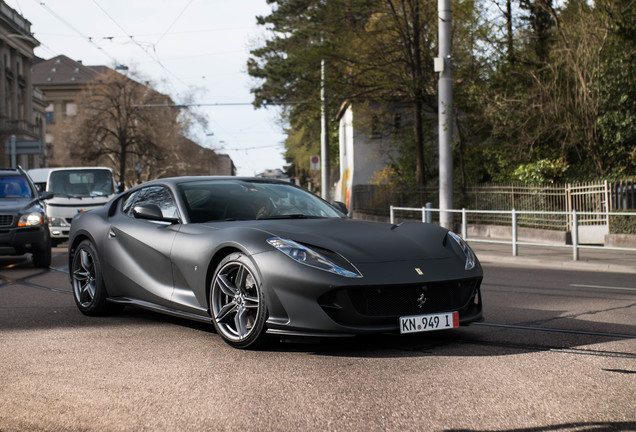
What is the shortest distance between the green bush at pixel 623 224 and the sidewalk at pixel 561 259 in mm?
837

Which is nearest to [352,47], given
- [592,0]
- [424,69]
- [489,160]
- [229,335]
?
[424,69]

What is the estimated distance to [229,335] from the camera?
5629 millimetres

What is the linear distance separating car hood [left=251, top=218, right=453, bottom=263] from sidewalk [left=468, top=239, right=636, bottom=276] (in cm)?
902

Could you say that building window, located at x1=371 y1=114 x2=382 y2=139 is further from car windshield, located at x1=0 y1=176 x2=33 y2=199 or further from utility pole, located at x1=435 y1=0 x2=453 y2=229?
car windshield, located at x1=0 y1=176 x2=33 y2=199

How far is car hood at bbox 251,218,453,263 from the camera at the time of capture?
545cm

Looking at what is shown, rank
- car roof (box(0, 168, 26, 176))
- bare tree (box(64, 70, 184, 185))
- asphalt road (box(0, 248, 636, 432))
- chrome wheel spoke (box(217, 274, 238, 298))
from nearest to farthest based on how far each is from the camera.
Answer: asphalt road (box(0, 248, 636, 432)) → chrome wheel spoke (box(217, 274, 238, 298)) → car roof (box(0, 168, 26, 176)) → bare tree (box(64, 70, 184, 185))

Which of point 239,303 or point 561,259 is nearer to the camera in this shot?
point 239,303

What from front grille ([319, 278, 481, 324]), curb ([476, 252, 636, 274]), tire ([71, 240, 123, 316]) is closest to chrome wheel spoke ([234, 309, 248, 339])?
front grille ([319, 278, 481, 324])

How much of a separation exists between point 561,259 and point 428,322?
1101cm

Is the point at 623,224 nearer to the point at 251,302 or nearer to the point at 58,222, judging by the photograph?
the point at 251,302

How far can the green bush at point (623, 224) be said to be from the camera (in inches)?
690

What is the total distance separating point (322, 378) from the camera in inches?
184

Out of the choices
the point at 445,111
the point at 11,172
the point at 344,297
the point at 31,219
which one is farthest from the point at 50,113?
the point at 344,297

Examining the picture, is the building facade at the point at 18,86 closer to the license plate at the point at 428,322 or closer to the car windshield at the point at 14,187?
the car windshield at the point at 14,187
